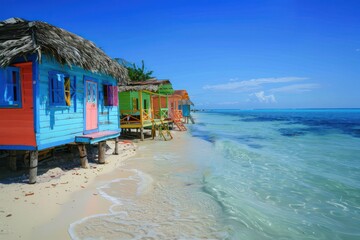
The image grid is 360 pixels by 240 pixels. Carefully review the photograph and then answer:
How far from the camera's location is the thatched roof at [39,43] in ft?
20.4

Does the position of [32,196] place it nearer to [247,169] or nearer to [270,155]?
[247,169]

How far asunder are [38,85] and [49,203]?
10.3 feet

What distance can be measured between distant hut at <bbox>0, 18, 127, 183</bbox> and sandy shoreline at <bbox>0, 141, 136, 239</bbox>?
2.25 feet

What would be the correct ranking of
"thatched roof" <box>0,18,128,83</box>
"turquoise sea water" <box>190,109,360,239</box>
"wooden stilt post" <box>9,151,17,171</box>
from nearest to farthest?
"turquoise sea water" <box>190,109,360,239</box>
"thatched roof" <box>0,18,128,83</box>
"wooden stilt post" <box>9,151,17,171</box>

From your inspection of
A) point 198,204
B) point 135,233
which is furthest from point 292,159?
point 135,233

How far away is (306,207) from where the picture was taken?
676 centimetres

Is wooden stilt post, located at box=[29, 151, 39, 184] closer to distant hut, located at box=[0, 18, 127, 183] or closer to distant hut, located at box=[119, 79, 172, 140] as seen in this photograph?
distant hut, located at box=[0, 18, 127, 183]

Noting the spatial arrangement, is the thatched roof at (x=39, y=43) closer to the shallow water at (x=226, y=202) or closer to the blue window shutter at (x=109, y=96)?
the blue window shutter at (x=109, y=96)

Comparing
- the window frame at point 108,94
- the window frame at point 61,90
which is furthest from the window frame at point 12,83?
the window frame at point 108,94

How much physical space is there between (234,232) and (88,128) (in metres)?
6.51

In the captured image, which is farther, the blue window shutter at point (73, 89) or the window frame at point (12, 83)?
the blue window shutter at point (73, 89)

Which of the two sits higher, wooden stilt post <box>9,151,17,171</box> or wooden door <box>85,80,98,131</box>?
wooden door <box>85,80,98,131</box>

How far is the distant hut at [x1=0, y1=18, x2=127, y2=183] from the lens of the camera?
6.49 metres

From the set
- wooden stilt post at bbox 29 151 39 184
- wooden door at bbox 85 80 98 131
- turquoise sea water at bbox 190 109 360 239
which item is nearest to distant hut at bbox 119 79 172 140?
wooden door at bbox 85 80 98 131
